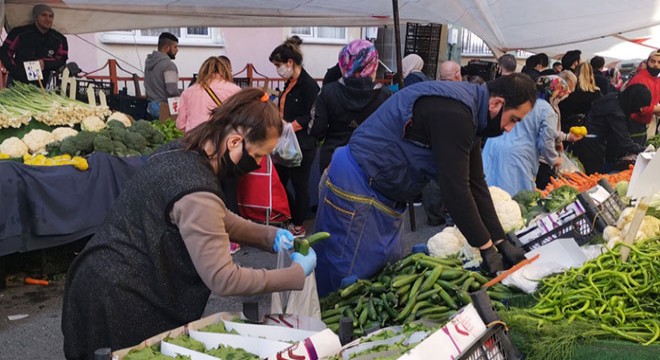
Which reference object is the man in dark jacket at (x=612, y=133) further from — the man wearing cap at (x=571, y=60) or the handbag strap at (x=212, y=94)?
the handbag strap at (x=212, y=94)

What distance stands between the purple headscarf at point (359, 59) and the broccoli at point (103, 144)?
2076 millimetres

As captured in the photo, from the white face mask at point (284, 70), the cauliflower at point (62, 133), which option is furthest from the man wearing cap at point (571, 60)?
the cauliflower at point (62, 133)

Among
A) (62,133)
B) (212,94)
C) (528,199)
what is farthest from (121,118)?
(528,199)

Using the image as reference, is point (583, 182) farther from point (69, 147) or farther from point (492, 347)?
point (69, 147)

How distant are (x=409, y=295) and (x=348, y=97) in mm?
2594

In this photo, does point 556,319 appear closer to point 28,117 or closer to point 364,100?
point 364,100

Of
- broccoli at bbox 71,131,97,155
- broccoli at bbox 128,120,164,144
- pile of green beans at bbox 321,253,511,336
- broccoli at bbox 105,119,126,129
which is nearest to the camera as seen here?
pile of green beans at bbox 321,253,511,336

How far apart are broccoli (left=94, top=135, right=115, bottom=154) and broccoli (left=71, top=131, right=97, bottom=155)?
0.07m

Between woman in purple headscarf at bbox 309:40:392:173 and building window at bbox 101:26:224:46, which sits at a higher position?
building window at bbox 101:26:224:46

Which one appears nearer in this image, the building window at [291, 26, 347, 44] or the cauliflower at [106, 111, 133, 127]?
the cauliflower at [106, 111, 133, 127]

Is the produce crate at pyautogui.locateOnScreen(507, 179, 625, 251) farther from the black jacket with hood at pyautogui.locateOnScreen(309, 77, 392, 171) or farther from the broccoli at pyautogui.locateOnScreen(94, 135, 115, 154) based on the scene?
the broccoli at pyautogui.locateOnScreen(94, 135, 115, 154)

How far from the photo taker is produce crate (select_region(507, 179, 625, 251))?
3.27 meters

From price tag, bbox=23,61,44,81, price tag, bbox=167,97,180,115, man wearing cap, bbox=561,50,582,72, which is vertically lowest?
price tag, bbox=167,97,180,115

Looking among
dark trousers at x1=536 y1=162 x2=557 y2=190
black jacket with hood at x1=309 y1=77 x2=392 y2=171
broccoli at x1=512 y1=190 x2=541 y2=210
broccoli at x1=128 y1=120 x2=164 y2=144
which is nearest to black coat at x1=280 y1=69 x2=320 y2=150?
black jacket with hood at x1=309 y1=77 x2=392 y2=171
